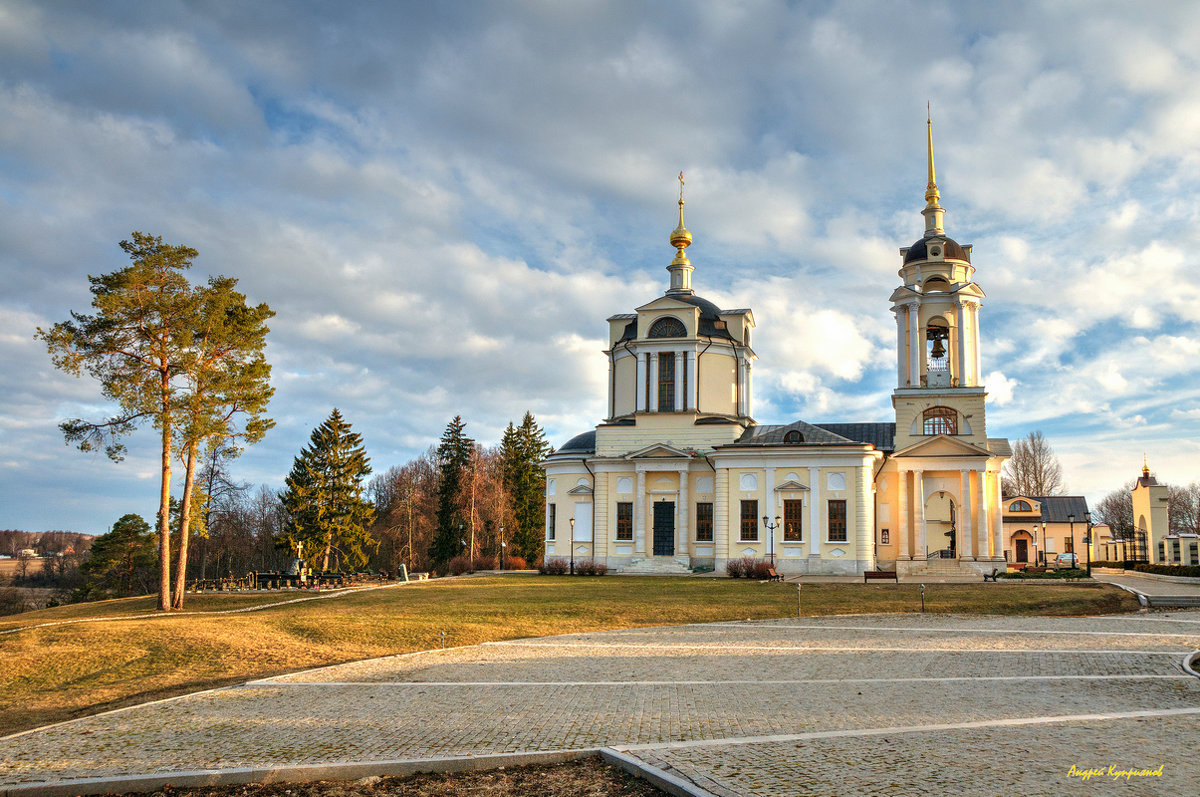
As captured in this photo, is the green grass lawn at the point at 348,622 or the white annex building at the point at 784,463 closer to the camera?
the green grass lawn at the point at 348,622

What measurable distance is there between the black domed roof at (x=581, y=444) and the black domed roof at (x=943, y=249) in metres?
18.0

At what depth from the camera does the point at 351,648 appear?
16.4 meters

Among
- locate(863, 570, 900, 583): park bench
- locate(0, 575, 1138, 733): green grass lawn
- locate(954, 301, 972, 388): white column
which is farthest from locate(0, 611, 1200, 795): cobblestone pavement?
locate(954, 301, 972, 388): white column

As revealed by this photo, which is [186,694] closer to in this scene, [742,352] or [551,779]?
[551,779]

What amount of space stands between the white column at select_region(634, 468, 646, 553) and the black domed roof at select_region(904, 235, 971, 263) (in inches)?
655

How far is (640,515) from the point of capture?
4044 centimetres

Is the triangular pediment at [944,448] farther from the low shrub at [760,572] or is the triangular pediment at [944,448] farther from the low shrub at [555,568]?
the low shrub at [555,568]

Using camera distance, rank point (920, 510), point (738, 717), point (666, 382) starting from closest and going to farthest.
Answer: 1. point (738, 717)
2. point (920, 510)
3. point (666, 382)

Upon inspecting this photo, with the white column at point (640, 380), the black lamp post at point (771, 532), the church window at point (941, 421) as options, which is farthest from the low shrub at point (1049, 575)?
the white column at point (640, 380)

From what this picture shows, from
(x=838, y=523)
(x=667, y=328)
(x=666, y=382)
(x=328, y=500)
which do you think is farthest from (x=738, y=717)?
(x=328, y=500)

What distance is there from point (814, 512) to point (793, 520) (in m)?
1.01

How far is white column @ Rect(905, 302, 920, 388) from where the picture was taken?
131 feet

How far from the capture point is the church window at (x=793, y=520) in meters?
38.2

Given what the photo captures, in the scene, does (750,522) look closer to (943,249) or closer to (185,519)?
(943,249)
